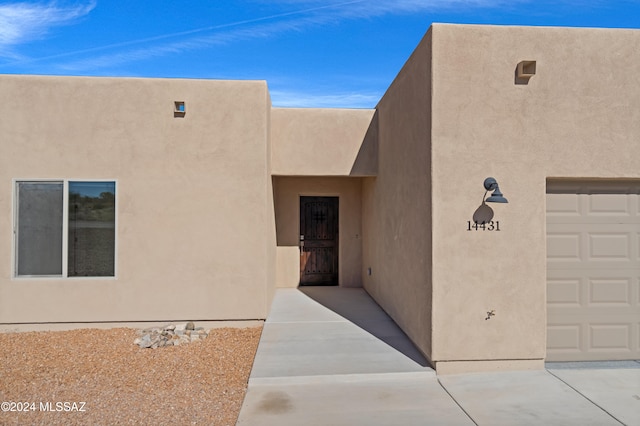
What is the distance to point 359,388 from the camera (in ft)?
13.1

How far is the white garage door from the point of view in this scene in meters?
4.53

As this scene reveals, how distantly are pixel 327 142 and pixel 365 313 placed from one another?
366cm

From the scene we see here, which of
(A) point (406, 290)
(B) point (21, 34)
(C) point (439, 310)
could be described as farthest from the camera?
(B) point (21, 34)

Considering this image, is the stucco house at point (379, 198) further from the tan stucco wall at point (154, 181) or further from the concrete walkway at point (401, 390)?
the concrete walkway at point (401, 390)

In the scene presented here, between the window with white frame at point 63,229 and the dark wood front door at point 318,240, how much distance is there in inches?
177

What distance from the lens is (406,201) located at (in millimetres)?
5434

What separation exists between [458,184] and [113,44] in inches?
345

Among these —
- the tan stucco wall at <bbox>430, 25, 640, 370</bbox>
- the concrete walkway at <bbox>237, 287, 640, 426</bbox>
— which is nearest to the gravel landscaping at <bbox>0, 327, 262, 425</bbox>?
the concrete walkway at <bbox>237, 287, 640, 426</bbox>

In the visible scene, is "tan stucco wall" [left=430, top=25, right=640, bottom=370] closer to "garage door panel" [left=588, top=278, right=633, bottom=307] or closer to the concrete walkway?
the concrete walkway

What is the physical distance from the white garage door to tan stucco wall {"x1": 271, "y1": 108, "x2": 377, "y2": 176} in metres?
4.04

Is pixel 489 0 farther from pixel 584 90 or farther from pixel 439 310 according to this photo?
pixel 439 310

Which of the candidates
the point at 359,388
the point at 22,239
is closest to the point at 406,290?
the point at 359,388

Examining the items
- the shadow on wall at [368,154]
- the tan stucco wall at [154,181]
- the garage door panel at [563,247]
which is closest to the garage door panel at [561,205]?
the garage door panel at [563,247]

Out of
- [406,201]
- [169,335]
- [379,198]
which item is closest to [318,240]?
[379,198]
